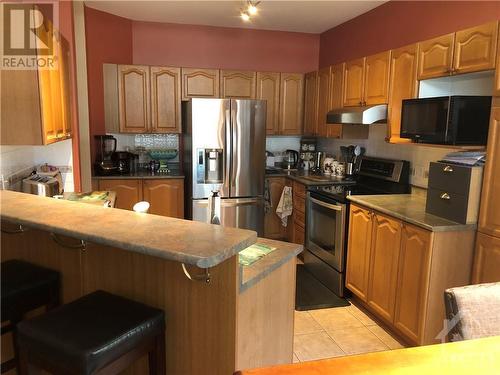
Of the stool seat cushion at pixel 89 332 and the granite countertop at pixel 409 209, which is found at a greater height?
the granite countertop at pixel 409 209

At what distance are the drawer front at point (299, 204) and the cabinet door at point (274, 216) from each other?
325 mm

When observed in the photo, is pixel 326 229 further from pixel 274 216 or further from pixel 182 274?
pixel 182 274

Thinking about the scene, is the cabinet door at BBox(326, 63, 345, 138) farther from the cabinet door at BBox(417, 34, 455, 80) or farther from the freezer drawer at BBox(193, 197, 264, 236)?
the cabinet door at BBox(417, 34, 455, 80)

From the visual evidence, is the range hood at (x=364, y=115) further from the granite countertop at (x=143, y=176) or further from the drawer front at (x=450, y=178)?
the granite countertop at (x=143, y=176)

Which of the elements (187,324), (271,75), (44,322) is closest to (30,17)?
(44,322)

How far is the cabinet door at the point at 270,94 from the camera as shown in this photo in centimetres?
484

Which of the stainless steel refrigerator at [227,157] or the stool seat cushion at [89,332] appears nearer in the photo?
the stool seat cushion at [89,332]

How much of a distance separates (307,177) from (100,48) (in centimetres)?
265

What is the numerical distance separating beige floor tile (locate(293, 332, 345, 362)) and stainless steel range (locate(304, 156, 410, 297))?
2.39ft

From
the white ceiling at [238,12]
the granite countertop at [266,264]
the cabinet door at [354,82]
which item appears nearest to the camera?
the granite countertop at [266,264]

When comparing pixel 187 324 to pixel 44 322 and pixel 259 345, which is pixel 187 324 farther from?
pixel 44 322

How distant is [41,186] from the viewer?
2.74m

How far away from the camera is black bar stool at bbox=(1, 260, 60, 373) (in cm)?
177

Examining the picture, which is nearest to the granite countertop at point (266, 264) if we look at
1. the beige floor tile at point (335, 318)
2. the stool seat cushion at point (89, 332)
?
the stool seat cushion at point (89, 332)
